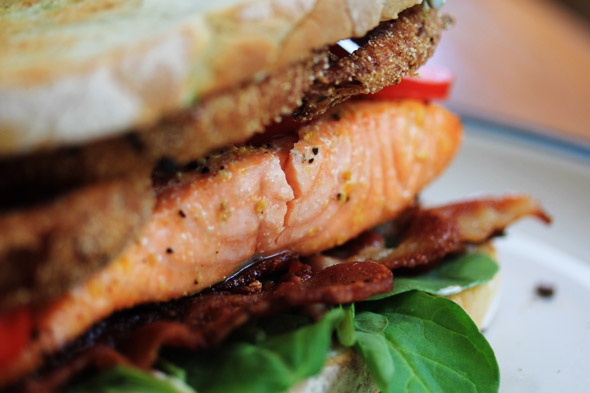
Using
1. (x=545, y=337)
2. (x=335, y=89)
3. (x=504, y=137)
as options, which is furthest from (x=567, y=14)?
(x=335, y=89)

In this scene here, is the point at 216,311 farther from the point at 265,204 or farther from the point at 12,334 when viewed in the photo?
the point at 12,334

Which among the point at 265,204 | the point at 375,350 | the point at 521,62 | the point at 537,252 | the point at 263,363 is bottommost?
the point at 521,62

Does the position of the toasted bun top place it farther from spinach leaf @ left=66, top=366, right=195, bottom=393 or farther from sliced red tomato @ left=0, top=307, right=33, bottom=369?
spinach leaf @ left=66, top=366, right=195, bottom=393

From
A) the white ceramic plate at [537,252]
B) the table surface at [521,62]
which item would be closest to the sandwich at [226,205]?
the white ceramic plate at [537,252]

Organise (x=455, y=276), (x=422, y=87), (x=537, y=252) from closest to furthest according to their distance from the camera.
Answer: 1. (x=455, y=276)
2. (x=422, y=87)
3. (x=537, y=252)

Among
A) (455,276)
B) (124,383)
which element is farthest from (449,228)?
(124,383)

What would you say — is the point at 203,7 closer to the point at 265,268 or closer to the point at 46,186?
the point at 46,186
